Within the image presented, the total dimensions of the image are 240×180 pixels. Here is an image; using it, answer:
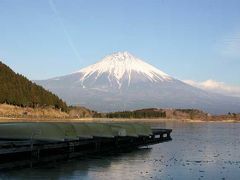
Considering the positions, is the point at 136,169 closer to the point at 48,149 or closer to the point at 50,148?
the point at 50,148

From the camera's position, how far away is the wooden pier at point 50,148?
28.3 m

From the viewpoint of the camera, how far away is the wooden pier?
28.3m

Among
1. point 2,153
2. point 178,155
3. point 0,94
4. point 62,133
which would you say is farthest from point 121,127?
point 0,94

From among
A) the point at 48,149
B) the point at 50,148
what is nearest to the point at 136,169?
the point at 50,148

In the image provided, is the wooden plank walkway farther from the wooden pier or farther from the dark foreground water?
the dark foreground water

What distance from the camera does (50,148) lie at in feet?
106

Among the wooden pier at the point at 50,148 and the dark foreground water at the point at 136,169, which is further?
the wooden pier at the point at 50,148

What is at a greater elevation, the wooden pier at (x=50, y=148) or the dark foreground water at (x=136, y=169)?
the wooden pier at (x=50, y=148)

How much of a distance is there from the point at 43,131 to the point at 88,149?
662 centimetres

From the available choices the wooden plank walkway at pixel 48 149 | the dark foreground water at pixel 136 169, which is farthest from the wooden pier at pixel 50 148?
the dark foreground water at pixel 136 169

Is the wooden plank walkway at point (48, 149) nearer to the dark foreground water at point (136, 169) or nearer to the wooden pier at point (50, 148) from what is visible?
the wooden pier at point (50, 148)

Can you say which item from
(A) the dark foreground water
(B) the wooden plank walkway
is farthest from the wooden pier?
(A) the dark foreground water

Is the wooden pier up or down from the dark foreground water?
up

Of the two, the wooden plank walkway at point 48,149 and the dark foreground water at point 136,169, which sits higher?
the wooden plank walkway at point 48,149
